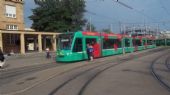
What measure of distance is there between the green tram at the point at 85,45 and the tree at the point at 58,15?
1503 inches

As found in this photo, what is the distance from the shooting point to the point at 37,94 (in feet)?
37.6

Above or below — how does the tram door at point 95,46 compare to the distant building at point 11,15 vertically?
below

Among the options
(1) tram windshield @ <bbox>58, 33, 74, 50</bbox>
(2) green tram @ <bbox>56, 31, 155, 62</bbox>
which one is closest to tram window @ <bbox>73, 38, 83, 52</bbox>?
(2) green tram @ <bbox>56, 31, 155, 62</bbox>

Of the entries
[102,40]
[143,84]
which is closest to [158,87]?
[143,84]

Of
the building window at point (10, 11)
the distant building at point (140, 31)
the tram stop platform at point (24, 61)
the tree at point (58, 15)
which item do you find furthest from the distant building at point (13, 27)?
the distant building at point (140, 31)

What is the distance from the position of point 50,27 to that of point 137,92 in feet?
238

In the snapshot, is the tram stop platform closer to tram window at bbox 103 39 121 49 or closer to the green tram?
the green tram

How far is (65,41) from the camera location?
1101 inches

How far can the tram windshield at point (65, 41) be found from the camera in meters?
27.6

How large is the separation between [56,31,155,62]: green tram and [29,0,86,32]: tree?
38.2 metres

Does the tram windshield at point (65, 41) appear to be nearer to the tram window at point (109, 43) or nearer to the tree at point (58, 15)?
the tram window at point (109, 43)

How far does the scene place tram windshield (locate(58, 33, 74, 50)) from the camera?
27.6 meters

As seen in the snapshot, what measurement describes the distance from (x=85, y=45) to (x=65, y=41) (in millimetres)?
2507

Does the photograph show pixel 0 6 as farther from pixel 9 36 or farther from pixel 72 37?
pixel 72 37
